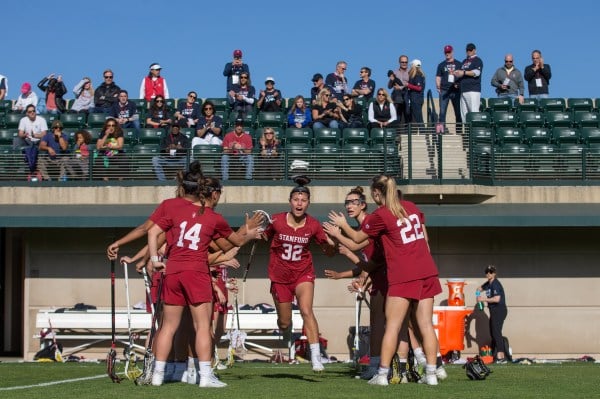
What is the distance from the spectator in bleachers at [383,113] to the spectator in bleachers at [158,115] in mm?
4242

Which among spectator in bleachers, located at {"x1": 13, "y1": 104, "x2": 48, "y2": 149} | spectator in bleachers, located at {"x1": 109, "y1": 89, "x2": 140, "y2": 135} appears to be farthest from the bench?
spectator in bleachers, located at {"x1": 109, "y1": 89, "x2": 140, "y2": 135}

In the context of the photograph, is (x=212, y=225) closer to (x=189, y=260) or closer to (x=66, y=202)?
(x=189, y=260)

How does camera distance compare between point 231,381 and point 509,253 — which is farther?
point 509,253

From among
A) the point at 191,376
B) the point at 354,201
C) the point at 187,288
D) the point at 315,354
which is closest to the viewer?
the point at 187,288

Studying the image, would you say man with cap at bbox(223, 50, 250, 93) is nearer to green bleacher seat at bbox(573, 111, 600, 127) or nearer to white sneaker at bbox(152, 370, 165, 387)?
green bleacher seat at bbox(573, 111, 600, 127)

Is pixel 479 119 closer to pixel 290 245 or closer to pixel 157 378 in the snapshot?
pixel 290 245

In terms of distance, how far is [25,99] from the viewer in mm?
26203

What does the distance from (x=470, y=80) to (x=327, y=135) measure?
3.55 metres

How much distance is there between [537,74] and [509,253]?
7.09 m

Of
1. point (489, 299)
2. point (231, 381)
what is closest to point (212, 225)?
point (231, 381)

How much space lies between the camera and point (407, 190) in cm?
2067

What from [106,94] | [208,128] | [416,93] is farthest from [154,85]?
[416,93]

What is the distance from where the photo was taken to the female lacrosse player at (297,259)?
1236cm

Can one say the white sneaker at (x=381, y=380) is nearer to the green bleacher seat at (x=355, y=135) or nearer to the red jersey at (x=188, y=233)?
the red jersey at (x=188, y=233)
